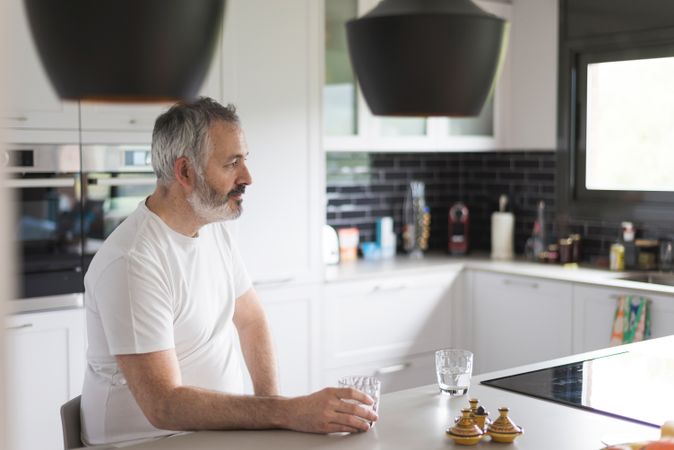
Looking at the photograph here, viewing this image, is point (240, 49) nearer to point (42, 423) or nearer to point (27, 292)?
point (27, 292)

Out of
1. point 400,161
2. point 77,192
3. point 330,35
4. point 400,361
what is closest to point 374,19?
point 77,192

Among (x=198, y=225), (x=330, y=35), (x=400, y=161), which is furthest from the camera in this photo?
(x=400, y=161)

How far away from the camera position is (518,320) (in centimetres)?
452

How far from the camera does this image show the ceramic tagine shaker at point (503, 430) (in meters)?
1.74

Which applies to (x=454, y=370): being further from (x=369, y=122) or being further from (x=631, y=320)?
(x=369, y=122)

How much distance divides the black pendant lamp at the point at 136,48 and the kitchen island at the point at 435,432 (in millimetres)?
1189

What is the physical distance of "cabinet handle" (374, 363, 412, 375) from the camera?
4.54 meters

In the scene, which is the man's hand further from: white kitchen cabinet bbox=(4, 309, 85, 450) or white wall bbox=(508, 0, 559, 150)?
white wall bbox=(508, 0, 559, 150)

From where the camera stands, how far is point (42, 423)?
3.43 meters

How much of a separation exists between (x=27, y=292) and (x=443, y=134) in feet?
8.21

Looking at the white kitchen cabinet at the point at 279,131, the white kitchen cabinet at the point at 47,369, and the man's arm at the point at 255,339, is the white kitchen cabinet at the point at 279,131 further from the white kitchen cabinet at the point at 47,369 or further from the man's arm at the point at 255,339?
the man's arm at the point at 255,339

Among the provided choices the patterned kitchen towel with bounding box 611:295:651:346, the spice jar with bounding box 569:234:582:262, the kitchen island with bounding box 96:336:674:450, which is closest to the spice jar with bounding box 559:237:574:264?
the spice jar with bounding box 569:234:582:262

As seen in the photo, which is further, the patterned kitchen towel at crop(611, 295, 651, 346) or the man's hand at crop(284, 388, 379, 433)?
the patterned kitchen towel at crop(611, 295, 651, 346)

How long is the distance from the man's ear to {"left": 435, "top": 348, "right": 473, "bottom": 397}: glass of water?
820 mm
